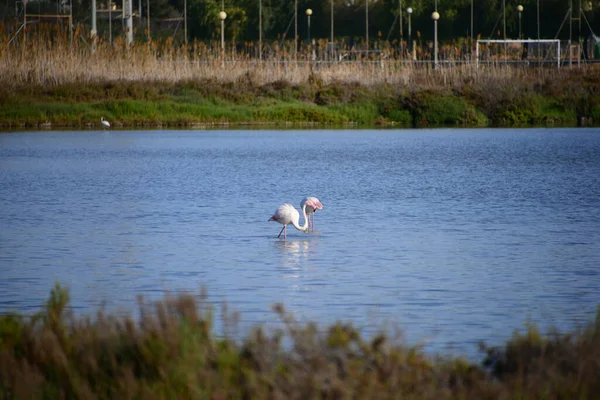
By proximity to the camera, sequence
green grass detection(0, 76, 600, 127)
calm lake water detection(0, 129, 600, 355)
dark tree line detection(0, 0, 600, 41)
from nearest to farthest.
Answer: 1. calm lake water detection(0, 129, 600, 355)
2. green grass detection(0, 76, 600, 127)
3. dark tree line detection(0, 0, 600, 41)

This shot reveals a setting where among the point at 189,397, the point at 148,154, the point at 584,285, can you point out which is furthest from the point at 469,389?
the point at 148,154

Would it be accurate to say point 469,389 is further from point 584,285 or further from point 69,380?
point 584,285

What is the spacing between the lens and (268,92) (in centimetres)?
4362

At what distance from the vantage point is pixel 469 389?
5.57 metres

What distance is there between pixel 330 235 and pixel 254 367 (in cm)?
902

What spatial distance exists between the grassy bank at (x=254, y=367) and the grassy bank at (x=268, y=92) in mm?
35077

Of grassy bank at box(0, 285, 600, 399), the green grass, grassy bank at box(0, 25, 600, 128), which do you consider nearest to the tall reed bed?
grassy bank at box(0, 25, 600, 128)

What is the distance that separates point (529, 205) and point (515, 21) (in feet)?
238

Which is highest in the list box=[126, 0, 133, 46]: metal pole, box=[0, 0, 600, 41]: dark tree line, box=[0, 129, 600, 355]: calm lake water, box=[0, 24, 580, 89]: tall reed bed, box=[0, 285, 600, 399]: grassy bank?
box=[0, 0, 600, 41]: dark tree line

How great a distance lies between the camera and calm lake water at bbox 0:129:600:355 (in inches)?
393

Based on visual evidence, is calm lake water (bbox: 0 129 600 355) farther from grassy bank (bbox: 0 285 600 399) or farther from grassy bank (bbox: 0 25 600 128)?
grassy bank (bbox: 0 25 600 128)

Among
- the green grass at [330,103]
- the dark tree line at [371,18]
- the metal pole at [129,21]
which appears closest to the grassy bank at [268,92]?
the green grass at [330,103]

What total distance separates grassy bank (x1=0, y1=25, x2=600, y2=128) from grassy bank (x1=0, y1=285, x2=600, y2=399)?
35.1 m

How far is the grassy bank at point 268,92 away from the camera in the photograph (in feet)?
135
